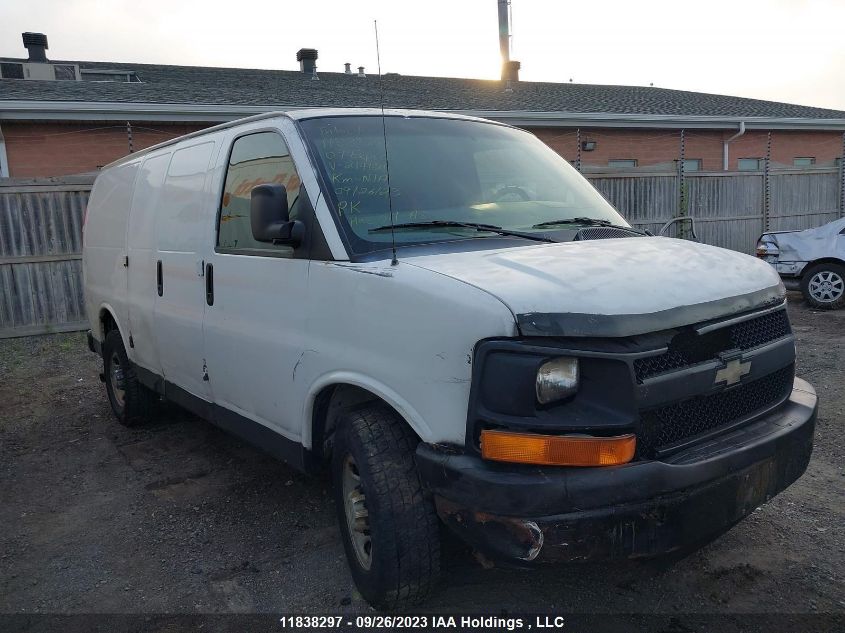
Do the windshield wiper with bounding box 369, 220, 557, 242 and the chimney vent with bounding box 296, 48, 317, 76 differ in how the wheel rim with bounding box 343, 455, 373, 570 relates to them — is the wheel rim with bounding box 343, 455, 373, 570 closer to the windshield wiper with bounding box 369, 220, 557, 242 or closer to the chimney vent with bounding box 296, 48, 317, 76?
the windshield wiper with bounding box 369, 220, 557, 242

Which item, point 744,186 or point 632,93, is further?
point 632,93

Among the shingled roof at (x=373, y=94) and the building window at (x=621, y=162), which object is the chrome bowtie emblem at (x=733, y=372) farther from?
the building window at (x=621, y=162)

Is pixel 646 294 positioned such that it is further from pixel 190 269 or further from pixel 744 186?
pixel 744 186

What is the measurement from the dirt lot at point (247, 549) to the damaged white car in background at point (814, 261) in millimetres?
5498

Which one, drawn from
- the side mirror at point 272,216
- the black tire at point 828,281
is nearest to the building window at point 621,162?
the black tire at point 828,281

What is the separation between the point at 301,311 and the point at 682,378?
5.46 ft

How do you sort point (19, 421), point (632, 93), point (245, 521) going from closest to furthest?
point (245, 521) → point (19, 421) → point (632, 93)

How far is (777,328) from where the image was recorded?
3010mm

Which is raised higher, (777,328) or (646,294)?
(646,294)

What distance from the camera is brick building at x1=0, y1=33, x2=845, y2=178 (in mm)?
12047

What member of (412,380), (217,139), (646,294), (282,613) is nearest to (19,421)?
(217,139)

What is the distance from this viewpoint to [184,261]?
13.9 feet

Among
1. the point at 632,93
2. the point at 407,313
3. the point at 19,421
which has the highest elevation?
the point at 632,93

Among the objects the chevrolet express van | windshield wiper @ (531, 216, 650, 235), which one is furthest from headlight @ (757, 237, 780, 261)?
windshield wiper @ (531, 216, 650, 235)
